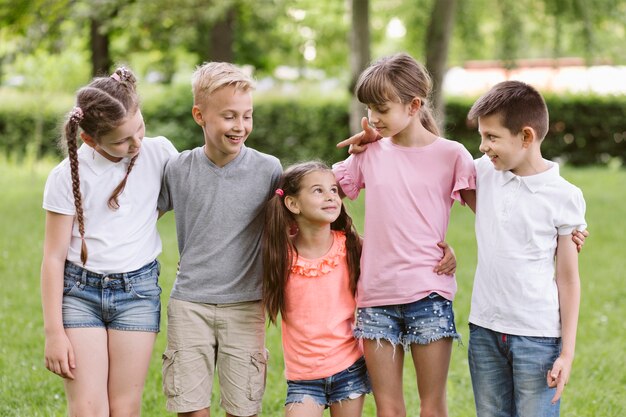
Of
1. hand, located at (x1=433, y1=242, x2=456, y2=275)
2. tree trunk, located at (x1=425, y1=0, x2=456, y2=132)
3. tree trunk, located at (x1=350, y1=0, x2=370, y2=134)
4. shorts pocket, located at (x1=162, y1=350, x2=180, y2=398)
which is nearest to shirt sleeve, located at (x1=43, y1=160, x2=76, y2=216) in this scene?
shorts pocket, located at (x1=162, y1=350, x2=180, y2=398)

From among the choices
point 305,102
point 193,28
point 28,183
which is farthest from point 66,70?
point 305,102

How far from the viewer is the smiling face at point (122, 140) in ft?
10.5

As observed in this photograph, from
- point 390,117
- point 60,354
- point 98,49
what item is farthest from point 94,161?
point 98,49

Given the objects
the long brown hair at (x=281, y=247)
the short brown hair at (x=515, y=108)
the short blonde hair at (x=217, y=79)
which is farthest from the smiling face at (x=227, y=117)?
the short brown hair at (x=515, y=108)

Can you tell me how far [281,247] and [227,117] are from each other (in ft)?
1.83

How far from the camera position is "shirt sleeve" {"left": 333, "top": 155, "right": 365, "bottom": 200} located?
3502 mm

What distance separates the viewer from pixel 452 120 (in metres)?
16.6

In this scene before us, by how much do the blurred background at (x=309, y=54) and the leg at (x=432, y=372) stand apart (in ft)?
15.6

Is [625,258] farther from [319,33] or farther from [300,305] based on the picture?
[319,33]

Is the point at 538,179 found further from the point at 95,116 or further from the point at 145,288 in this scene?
the point at 95,116

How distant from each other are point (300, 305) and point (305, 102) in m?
13.4

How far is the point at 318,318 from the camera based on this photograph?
135 inches

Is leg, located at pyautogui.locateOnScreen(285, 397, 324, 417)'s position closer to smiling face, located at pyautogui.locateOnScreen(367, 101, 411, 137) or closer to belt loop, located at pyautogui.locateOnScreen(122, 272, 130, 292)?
belt loop, located at pyautogui.locateOnScreen(122, 272, 130, 292)

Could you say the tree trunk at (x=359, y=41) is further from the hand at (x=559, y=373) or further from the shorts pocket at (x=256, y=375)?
the hand at (x=559, y=373)
